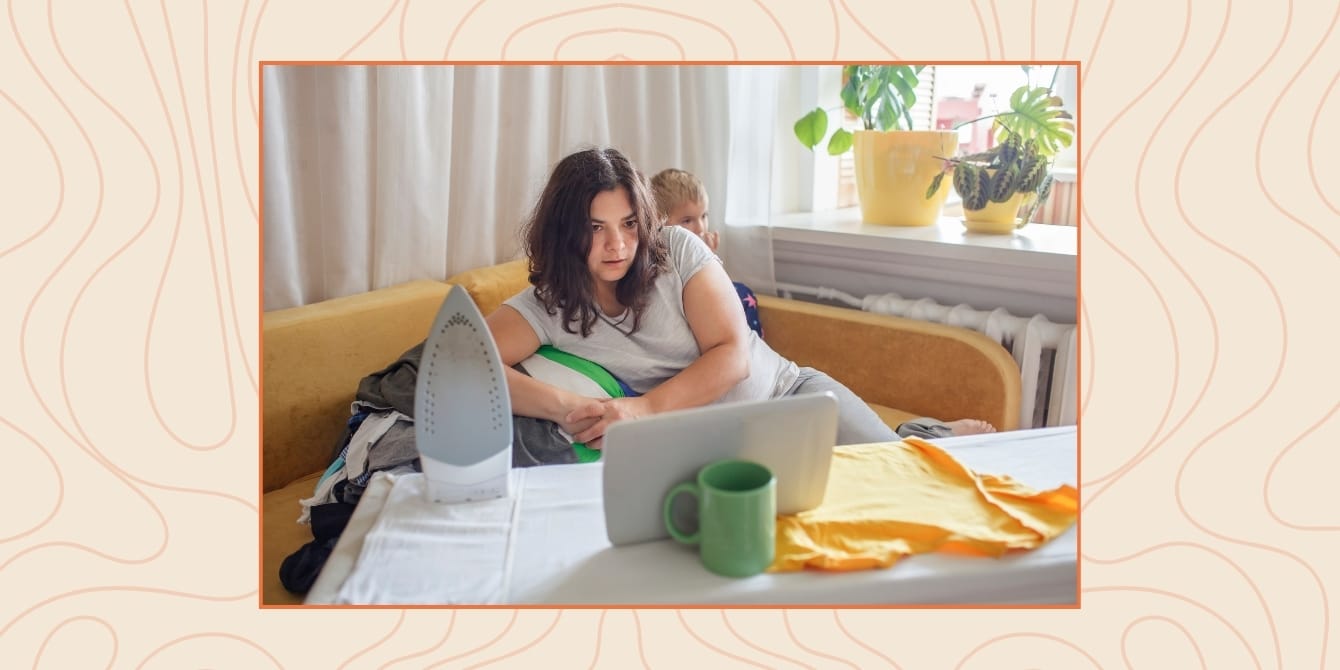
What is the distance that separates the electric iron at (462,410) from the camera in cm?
78

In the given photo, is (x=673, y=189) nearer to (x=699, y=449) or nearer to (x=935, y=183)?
(x=935, y=183)

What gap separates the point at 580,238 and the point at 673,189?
1.43 ft

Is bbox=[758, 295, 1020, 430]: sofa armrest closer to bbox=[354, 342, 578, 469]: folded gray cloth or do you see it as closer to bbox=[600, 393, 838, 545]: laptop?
bbox=[354, 342, 578, 469]: folded gray cloth

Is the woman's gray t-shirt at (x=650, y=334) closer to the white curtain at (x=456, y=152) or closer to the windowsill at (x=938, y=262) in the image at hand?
the white curtain at (x=456, y=152)

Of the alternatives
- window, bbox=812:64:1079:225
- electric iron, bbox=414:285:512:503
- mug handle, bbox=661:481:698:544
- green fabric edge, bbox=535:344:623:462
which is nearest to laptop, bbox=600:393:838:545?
mug handle, bbox=661:481:698:544

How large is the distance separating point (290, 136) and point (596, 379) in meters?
0.59

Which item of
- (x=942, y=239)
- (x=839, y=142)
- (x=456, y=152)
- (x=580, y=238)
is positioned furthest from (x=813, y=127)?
(x=580, y=238)

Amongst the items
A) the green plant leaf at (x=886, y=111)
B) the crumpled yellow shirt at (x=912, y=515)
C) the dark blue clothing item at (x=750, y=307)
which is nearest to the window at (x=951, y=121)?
the green plant leaf at (x=886, y=111)

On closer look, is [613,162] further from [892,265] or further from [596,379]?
[892,265]

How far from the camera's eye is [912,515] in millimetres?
748

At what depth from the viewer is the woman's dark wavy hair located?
1155mm

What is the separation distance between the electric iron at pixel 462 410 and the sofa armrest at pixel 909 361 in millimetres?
936

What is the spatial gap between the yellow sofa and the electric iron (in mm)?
298
